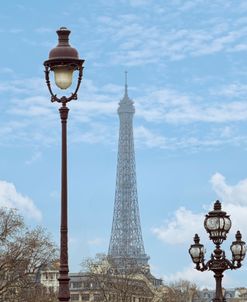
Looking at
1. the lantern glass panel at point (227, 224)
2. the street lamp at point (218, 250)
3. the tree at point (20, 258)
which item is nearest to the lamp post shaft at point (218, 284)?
the street lamp at point (218, 250)

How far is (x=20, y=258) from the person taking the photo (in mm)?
76062

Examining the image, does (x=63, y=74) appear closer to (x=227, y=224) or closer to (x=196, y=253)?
(x=227, y=224)

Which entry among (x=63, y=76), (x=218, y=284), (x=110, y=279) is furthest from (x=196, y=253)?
(x=110, y=279)

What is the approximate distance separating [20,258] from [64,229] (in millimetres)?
58668

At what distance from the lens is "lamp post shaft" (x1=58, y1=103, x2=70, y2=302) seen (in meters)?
18.0

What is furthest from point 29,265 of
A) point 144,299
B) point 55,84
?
point 144,299

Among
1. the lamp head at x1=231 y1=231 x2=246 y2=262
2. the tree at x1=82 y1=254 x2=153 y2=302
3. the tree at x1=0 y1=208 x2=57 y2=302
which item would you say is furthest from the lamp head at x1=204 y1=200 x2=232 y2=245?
the tree at x1=82 y1=254 x2=153 y2=302

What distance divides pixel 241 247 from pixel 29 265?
159 feet

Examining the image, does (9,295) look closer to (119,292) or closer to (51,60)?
(119,292)

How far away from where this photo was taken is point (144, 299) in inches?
6211

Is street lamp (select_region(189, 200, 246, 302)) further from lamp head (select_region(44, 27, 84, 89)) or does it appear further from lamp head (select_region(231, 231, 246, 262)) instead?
lamp head (select_region(44, 27, 84, 89))

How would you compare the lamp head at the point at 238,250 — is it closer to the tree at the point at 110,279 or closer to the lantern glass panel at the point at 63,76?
the lantern glass panel at the point at 63,76

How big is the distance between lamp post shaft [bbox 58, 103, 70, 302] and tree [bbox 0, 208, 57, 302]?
5680cm

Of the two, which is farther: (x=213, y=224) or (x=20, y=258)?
(x=20, y=258)
